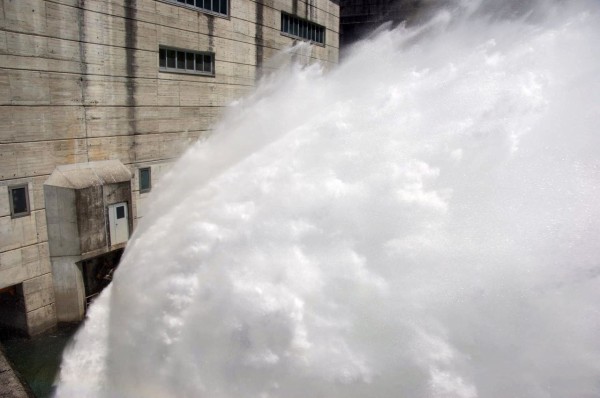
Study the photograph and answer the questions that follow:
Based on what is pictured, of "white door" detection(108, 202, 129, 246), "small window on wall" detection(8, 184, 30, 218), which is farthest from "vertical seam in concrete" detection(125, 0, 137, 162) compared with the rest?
"small window on wall" detection(8, 184, 30, 218)

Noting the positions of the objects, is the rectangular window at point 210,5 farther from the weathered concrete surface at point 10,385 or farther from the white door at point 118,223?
the weathered concrete surface at point 10,385

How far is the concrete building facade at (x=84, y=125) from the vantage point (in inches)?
397

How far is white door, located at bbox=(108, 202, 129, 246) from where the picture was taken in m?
12.1

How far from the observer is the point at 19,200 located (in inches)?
406

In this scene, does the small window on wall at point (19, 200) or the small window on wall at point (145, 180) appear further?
the small window on wall at point (145, 180)

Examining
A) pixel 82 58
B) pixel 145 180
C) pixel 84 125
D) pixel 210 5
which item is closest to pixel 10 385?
pixel 84 125

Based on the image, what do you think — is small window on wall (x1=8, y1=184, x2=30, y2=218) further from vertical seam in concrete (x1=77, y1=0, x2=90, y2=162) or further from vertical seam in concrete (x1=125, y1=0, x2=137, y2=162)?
vertical seam in concrete (x1=125, y1=0, x2=137, y2=162)

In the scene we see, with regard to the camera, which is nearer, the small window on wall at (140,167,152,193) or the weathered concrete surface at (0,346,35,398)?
the weathered concrete surface at (0,346,35,398)

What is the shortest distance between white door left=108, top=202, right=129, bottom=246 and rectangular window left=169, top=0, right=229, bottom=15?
634 centimetres

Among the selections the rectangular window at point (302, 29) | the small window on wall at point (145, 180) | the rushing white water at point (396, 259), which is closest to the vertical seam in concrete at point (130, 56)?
the small window on wall at point (145, 180)

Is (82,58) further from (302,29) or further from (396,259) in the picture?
(302,29)

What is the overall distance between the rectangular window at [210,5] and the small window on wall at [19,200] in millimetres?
6883

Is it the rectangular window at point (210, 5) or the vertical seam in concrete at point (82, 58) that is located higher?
the rectangular window at point (210, 5)

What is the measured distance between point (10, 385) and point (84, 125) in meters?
6.17
